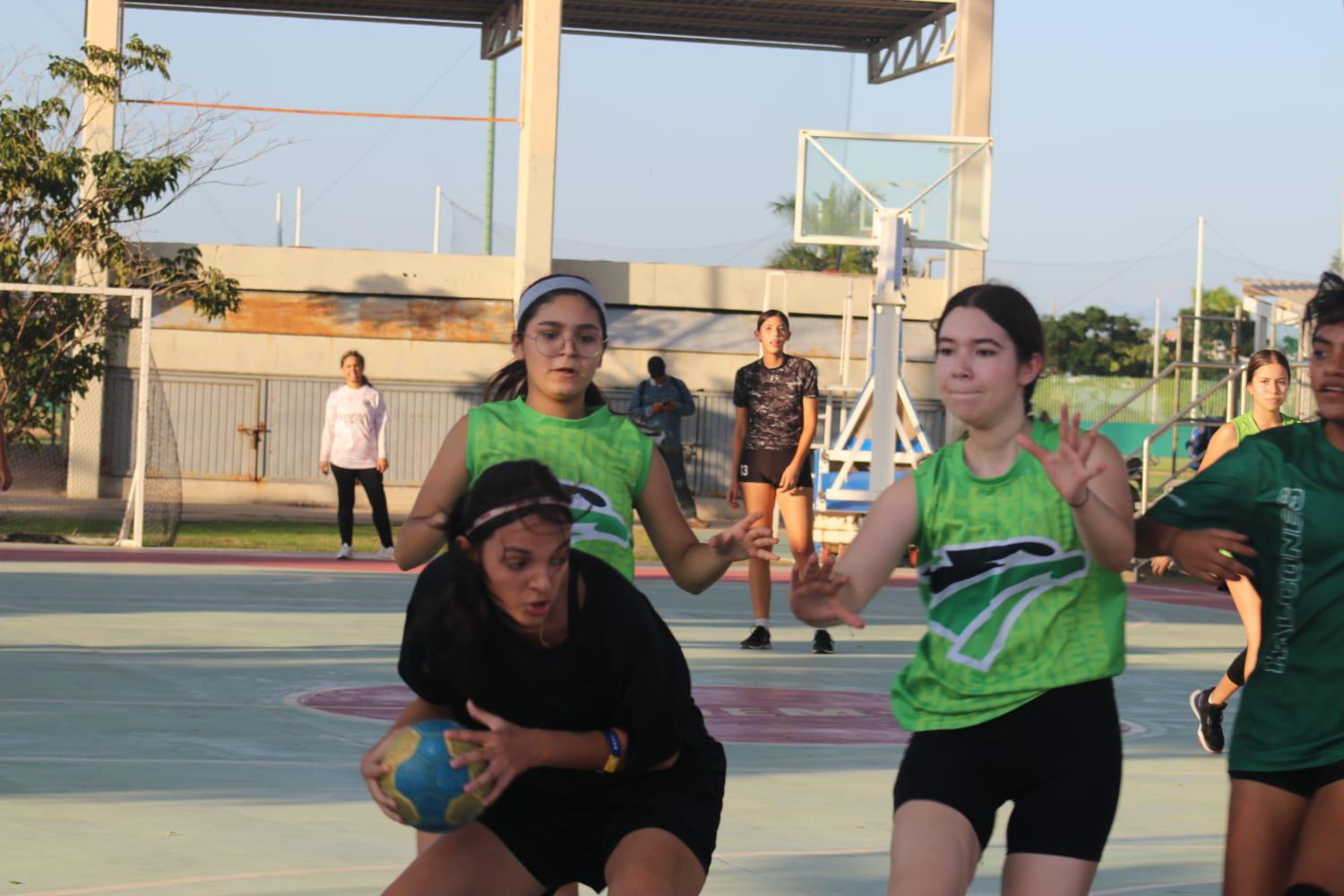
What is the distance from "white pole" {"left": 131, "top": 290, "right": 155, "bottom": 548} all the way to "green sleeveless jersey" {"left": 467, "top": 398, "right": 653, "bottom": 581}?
1477 cm

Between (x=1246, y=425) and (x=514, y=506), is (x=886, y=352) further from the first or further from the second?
(x=514, y=506)

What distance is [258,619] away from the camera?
13047 millimetres

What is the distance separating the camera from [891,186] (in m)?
22.3

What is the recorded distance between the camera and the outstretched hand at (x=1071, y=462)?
3977 mm

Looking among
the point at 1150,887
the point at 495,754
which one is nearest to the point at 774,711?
the point at 1150,887

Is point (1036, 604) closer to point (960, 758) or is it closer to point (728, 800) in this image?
point (960, 758)

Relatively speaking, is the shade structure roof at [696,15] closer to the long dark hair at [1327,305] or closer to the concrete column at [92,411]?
the concrete column at [92,411]

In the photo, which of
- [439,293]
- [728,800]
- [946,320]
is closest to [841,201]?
[439,293]

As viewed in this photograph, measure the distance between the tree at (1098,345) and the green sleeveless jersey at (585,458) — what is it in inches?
3080

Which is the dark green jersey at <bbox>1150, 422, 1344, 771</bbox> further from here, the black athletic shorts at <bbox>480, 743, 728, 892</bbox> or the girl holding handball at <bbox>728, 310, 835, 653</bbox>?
the girl holding handball at <bbox>728, 310, 835, 653</bbox>

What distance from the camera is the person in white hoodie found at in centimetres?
1773

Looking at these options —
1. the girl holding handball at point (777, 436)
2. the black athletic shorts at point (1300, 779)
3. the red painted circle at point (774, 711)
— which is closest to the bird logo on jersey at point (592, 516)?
the black athletic shorts at point (1300, 779)

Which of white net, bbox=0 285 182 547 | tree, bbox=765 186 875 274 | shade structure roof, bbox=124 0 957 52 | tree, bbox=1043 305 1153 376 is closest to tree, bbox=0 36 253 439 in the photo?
white net, bbox=0 285 182 547

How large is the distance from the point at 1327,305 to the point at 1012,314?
743mm
